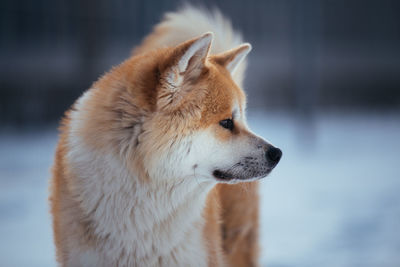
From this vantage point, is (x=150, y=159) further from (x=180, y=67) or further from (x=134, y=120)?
(x=180, y=67)

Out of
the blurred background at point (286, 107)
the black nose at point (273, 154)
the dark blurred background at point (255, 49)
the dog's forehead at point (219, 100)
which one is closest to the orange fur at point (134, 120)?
the dog's forehead at point (219, 100)

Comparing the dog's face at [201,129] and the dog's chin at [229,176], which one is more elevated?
the dog's face at [201,129]

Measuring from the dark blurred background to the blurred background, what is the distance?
0.02m

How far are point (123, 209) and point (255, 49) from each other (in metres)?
7.13

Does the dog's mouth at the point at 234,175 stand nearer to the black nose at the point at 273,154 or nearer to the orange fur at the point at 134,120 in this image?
the black nose at the point at 273,154

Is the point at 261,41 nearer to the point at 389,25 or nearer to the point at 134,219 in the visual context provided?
the point at 389,25

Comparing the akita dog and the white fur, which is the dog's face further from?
the white fur

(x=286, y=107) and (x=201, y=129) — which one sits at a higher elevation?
(x=286, y=107)

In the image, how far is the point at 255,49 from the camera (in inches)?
331

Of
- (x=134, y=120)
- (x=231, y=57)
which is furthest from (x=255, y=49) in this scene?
(x=134, y=120)

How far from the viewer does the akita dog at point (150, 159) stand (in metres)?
1.75

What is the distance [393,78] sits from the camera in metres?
9.42

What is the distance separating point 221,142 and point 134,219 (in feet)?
1.74

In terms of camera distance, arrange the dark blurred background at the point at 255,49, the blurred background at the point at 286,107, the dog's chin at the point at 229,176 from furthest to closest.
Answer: the dark blurred background at the point at 255,49 < the blurred background at the point at 286,107 < the dog's chin at the point at 229,176
